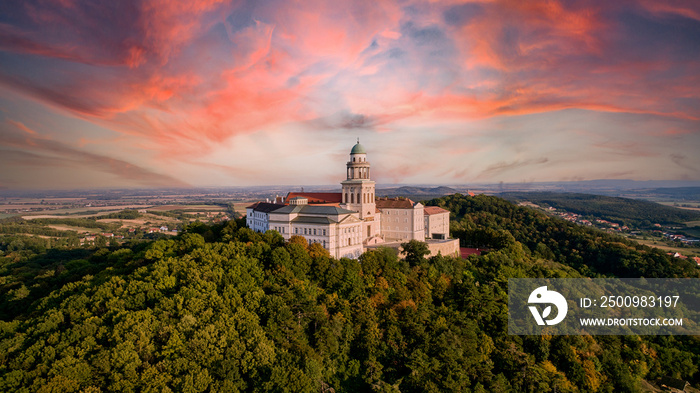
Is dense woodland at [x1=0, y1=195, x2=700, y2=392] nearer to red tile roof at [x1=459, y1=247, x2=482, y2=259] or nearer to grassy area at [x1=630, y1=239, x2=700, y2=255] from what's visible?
red tile roof at [x1=459, y1=247, x2=482, y2=259]

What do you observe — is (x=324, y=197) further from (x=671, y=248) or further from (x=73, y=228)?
(x=73, y=228)

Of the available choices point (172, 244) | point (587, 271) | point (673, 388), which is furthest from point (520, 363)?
point (587, 271)

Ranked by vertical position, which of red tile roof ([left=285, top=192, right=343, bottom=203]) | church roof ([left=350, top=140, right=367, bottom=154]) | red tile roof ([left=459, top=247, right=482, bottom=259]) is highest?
church roof ([left=350, top=140, right=367, bottom=154])

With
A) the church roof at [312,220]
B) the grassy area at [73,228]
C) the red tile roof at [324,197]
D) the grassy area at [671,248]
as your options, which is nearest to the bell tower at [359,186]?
the red tile roof at [324,197]

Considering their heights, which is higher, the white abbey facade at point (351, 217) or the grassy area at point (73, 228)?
the white abbey facade at point (351, 217)

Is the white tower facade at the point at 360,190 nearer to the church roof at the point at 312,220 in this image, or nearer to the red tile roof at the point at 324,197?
the red tile roof at the point at 324,197

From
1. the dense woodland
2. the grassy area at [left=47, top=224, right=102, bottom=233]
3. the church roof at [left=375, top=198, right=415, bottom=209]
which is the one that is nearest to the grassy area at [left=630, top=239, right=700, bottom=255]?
the dense woodland

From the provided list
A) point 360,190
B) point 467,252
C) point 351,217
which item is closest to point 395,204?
point 360,190
